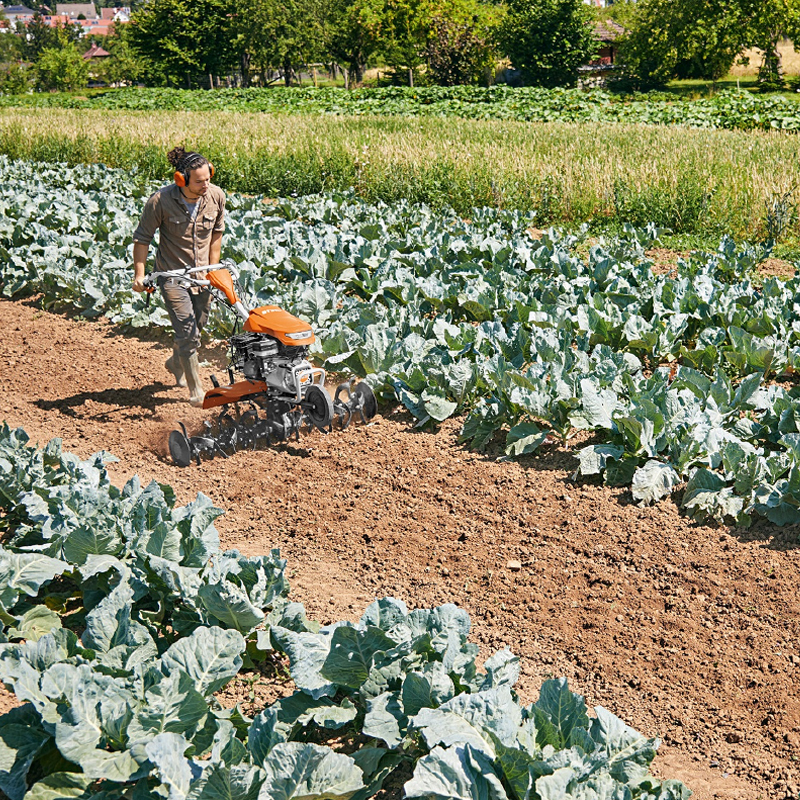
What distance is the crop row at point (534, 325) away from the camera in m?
4.74

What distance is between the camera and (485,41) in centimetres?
5344

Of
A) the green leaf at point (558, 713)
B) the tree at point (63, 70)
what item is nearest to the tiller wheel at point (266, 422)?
the green leaf at point (558, 713)

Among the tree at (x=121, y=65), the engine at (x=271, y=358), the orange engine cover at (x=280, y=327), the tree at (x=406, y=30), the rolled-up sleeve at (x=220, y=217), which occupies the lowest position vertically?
A: the engine at (x=271, y=358)

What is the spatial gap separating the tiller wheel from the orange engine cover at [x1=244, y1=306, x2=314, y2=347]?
381 mm

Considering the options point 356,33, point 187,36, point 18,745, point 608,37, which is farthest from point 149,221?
point 608,37

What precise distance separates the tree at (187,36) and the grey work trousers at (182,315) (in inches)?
2637

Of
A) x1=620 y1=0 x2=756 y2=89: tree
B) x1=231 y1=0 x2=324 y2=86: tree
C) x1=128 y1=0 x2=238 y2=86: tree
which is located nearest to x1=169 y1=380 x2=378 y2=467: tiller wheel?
x1=620 y1=0 x2=756 y2=89: tree

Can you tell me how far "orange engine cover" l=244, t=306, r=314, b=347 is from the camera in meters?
5.28

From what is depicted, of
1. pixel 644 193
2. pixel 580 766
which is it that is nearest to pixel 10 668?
pixel 580 766

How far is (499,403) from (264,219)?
21.0ft

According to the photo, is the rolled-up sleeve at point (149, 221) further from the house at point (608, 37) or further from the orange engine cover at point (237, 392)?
the house at point (608, 37)

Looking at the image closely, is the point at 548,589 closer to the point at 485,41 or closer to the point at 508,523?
the point at 508,523

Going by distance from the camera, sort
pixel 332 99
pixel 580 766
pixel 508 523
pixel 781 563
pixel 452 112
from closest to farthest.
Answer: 1. pixel 580 766
2. pixel 781 563
3. pixel 508 523
4. pixel 452 112
5. pixel 332 99

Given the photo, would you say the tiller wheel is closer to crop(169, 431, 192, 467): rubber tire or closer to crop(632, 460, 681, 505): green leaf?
crop(169, 431, 192, 467): rubber tire
